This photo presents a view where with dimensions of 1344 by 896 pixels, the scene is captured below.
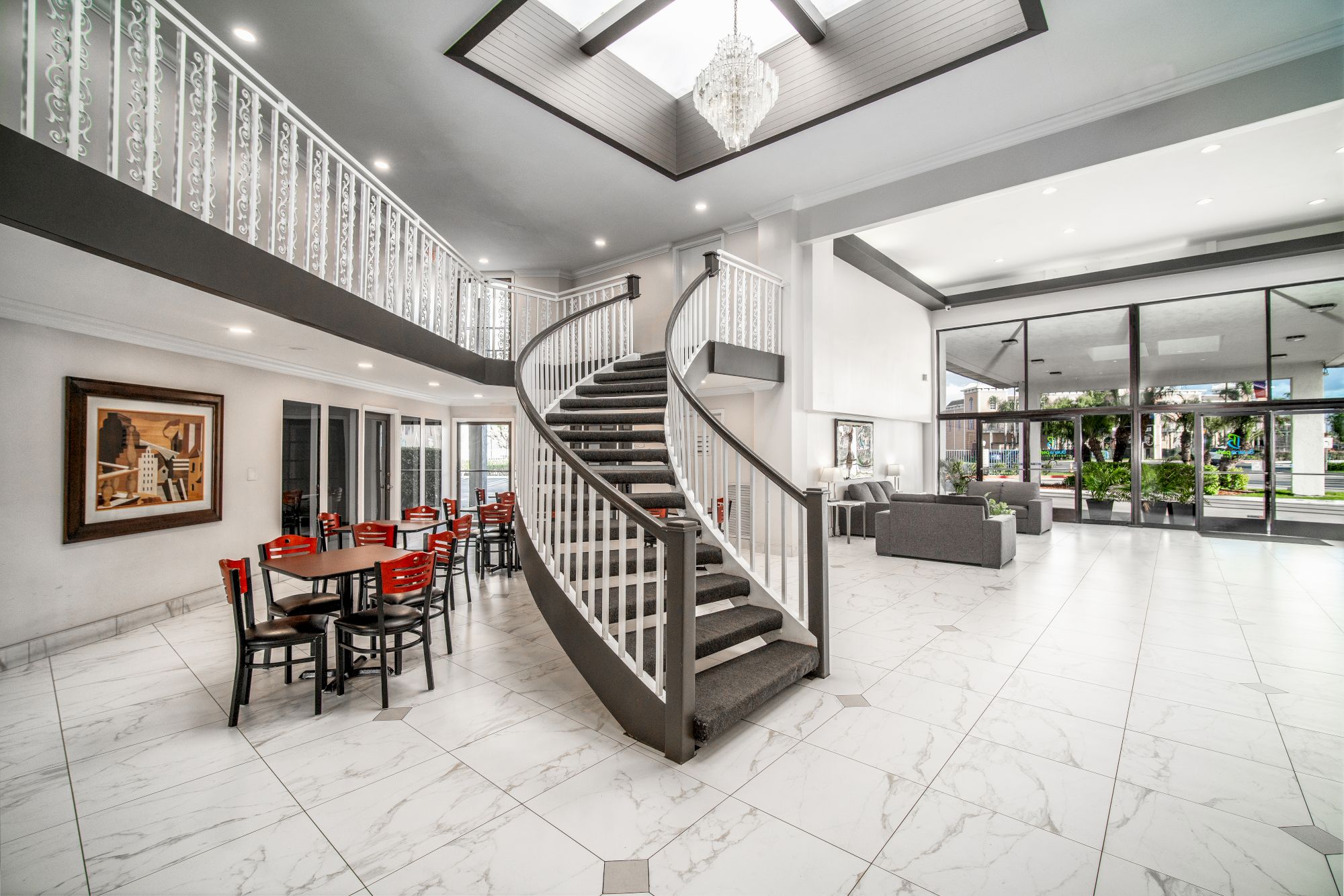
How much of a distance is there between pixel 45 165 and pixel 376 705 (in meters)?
3.08

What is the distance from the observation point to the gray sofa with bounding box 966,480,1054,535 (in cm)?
915

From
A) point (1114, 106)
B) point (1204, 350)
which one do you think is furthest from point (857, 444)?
point (1204, 350)

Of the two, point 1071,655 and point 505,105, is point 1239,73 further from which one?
point 505,105

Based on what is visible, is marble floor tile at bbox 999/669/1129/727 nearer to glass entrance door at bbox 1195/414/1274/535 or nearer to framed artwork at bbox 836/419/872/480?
framed artwork at bbox 836/419/872/480

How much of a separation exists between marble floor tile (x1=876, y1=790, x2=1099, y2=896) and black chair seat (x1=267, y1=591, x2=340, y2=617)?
3.58 metres

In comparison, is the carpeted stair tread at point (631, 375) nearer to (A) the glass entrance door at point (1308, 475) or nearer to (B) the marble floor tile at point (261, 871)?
(B) the marble floor tile at point (261, 871)

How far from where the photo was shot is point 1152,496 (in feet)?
32.1

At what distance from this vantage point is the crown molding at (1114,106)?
4520 mm

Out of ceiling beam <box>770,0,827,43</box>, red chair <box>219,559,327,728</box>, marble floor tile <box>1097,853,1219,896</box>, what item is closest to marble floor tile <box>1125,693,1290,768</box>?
marble floor tile <box>1097,853,1219,896</box>

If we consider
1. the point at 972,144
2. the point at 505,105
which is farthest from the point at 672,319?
the point at 972,144

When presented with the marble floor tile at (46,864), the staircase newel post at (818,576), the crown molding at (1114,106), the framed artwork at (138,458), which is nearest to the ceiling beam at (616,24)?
the crown molding at (1114,106)

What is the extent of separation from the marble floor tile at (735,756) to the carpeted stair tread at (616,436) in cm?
289

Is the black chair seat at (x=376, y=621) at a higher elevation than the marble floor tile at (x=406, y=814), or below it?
higher

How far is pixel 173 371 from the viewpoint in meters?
5.11
